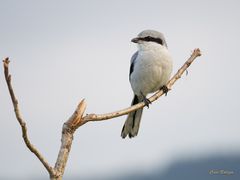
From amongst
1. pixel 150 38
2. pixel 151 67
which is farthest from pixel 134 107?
pixel 150 38

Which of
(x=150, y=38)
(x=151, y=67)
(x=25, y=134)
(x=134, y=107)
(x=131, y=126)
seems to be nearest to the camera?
(x=25, y=134)

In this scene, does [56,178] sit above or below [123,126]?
above

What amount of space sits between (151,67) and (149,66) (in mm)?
A: 32

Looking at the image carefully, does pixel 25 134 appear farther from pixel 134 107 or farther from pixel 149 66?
pixel 149 66

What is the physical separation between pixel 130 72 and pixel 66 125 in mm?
4126

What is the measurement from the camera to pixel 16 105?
18.8ft

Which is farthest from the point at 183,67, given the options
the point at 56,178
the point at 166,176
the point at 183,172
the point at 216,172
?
the point at 166,176

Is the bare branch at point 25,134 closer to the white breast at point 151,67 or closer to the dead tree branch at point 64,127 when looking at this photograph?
the dead tree branch at point 64,127

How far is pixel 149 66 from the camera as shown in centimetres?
976

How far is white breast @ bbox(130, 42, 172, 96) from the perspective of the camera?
9703mm

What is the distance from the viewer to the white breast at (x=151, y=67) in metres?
9.70

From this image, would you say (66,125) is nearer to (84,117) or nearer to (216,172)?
(84,117)

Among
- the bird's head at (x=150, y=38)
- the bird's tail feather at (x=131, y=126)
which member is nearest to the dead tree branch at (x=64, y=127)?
the bird's tail feather at (x=131, y=126)

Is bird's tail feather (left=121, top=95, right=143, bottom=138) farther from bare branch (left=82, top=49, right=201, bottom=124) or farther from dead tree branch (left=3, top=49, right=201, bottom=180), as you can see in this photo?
dead tree branch (left=3, top=49, right=201, bottom=180)
